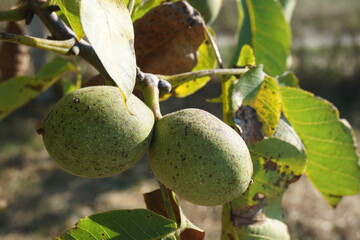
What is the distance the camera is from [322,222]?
412 centimetres

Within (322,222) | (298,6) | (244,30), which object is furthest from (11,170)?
(298,6)

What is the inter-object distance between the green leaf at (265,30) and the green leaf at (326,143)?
30 cm

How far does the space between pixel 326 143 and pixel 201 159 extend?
52 cm

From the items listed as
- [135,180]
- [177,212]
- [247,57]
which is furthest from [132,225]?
[135,180]

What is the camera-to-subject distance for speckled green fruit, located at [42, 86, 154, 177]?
2.68 ft

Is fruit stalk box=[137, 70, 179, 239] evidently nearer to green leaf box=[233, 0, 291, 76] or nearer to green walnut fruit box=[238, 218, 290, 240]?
green walnut fruit box=[238, 218, 290, 240]

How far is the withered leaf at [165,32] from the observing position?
1222mm

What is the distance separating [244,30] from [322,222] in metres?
3.02

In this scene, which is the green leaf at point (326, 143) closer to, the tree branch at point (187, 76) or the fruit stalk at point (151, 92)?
the tree branch at point (187, 76)

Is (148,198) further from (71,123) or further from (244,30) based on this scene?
(244,30)

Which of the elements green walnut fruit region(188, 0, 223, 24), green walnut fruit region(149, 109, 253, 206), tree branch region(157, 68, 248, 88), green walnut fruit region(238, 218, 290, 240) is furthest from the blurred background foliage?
green walnut fruit region(149, 109, 253, 206)

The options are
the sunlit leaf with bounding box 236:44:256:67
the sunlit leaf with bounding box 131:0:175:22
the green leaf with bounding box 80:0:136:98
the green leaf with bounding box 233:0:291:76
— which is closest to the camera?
the green leaf with bounding box 80:0:136:98

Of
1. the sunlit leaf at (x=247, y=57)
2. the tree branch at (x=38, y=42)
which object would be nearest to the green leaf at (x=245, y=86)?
the sunlit leaf at (x=247, y=57)

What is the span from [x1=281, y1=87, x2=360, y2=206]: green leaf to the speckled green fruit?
48 centimetres
